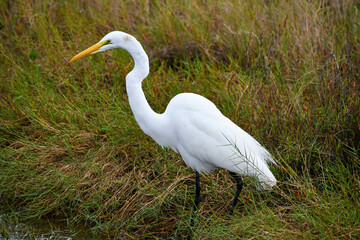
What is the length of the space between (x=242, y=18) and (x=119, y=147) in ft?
5.82

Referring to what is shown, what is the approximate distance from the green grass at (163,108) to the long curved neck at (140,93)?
399mm

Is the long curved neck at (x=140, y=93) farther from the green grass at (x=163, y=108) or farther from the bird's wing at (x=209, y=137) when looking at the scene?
the green grass at (x=163, y=108)

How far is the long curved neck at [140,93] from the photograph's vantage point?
2.97 meters

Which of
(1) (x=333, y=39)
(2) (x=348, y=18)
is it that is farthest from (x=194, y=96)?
(2) (x=348, y=18)

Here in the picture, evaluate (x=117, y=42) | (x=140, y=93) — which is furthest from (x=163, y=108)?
(x=117, y=42)

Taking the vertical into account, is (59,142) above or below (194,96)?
below

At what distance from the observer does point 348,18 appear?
15.5 feet

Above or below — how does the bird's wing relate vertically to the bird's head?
below

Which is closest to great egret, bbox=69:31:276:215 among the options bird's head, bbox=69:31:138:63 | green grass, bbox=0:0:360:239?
bird's head, bbox=69:31:138:63

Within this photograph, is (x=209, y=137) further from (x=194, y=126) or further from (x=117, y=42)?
(x=117, y=42)

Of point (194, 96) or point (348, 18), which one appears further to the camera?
point (348, 18)

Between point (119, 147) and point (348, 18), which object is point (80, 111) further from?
point (348, 18)

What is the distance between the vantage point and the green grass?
2.87 meters

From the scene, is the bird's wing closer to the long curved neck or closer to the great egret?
the great egret
